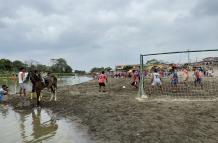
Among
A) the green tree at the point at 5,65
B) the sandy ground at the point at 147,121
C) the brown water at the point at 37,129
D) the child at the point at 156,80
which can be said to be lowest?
the brown water at the point at 37,129

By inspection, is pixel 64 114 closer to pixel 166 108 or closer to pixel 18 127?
pixel 18 127

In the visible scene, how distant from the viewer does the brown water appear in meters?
10.7

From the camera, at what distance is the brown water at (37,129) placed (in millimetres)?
10680

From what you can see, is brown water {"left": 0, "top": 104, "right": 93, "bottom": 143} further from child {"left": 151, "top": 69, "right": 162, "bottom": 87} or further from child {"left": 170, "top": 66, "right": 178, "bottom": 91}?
child {"left": 170, "top": 66, "right": 178, "bottom": 91}

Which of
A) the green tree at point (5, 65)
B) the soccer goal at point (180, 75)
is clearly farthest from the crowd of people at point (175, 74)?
the green tree at point (5, 65)

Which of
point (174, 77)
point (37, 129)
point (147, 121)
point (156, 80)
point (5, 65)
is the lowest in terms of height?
point (37, 129)

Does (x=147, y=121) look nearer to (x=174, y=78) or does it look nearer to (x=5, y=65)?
(x=174, y=78)

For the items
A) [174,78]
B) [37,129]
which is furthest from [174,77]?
[37,129]

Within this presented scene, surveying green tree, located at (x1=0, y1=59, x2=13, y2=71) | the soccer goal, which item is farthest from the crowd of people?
green tree, located at (x1=0, y1=59, x2=13, y2=71)

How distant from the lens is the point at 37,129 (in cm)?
1241

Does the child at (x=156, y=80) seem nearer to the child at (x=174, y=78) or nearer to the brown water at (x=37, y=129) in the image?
the child at (x=174, y=78)

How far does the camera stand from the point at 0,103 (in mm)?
20016

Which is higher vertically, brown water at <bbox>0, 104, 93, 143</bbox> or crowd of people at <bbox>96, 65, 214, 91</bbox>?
crowd of people at <bbox>96, 65, 214, 91</bbox>

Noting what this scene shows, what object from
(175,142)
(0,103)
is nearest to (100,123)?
(175,142)
